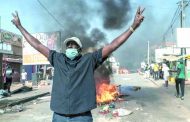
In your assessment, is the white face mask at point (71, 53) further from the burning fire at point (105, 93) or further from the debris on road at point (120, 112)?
the burning fire at point (105, 93)

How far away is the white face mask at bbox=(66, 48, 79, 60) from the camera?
4.34m

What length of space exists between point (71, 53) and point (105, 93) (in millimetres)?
11326

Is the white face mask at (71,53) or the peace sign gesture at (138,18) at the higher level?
the peace sign gesture at (138,18)

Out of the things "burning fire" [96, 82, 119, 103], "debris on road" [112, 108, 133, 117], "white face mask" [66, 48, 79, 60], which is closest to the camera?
"white face mask" [66, 48, 79, 60]

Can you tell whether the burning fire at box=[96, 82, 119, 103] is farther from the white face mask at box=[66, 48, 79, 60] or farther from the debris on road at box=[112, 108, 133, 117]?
the white face mask at box=[66, 48, 79, 60]

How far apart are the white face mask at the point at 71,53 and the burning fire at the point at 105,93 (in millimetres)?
10346

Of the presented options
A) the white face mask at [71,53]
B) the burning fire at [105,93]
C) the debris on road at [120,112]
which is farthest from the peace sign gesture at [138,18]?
the burning fire at [105,93]

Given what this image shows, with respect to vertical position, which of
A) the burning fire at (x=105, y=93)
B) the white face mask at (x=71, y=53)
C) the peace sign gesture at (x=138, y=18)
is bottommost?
the burning fire at (x=105, y=93)

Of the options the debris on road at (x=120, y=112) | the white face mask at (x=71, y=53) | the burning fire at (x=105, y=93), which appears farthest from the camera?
the burning fire at (x=105, y=93)

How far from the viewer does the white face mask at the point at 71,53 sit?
4344mm

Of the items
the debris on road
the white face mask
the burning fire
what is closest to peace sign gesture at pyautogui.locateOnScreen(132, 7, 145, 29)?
the white face mask

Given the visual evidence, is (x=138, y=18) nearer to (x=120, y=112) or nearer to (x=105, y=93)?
(x=120, y=112)

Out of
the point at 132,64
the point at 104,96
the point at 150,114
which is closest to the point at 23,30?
the point at 150,114

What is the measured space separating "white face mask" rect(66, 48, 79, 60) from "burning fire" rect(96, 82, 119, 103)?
33.9ft
